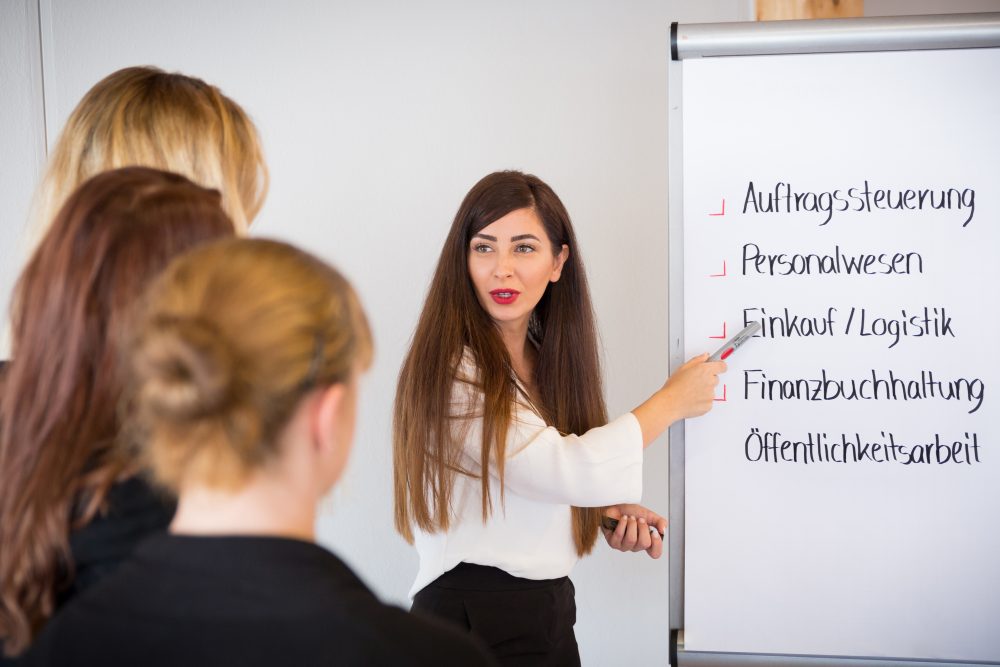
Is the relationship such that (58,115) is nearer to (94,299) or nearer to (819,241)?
(94,299)

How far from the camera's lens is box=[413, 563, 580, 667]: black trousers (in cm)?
153

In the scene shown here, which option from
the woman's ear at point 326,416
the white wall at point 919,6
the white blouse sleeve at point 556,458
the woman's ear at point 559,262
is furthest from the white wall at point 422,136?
the woman's ear at point 326,416

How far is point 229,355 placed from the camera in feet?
2.09

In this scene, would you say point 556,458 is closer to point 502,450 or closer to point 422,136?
point 502,450

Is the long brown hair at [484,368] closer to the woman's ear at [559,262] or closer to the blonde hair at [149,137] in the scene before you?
the woman's ear at [559,262]

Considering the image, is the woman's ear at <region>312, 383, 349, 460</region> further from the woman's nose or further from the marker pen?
the marker pen

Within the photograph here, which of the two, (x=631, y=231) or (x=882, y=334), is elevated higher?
(x=631, y=231)

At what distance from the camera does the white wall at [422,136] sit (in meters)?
2.20

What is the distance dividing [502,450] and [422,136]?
3.49 feet

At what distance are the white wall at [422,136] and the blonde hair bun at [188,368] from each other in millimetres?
1648

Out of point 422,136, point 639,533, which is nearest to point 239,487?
point 639,533

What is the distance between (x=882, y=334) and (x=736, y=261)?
302 mm

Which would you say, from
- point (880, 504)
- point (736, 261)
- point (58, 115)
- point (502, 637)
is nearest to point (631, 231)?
point (736, 261)

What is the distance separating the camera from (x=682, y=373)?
5.35 ft
